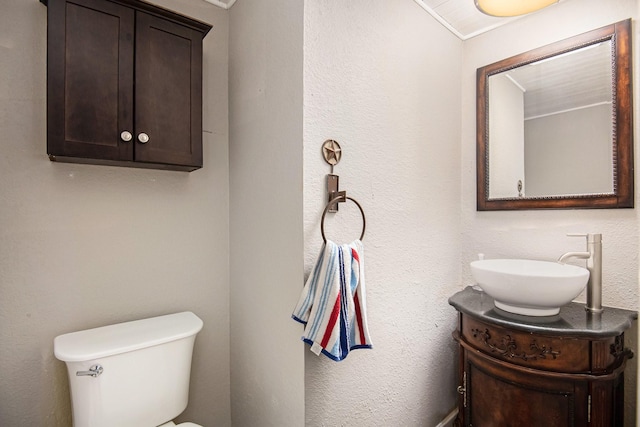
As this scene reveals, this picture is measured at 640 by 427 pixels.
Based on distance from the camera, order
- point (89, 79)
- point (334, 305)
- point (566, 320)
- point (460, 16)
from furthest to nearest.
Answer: point (460, 16), point (566, 320), point (89, 79), point (334, 305)

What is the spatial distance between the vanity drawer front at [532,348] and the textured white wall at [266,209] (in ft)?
2.61

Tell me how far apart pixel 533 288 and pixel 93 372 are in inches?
63.5

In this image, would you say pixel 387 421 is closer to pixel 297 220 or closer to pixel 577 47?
pixel 297 220

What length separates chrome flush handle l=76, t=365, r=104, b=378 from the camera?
107cm

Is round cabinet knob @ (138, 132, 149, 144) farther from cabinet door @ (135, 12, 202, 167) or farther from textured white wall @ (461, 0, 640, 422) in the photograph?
textured white wall @ (461, 0, 640, 422)

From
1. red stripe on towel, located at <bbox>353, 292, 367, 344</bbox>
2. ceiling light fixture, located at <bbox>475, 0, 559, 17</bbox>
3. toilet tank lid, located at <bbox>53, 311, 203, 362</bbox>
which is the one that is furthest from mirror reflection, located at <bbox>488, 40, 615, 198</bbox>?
toilet tank lid, located at <bbox>53, 311, 203, 362</bbox>

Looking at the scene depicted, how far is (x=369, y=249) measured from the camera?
1.35 m

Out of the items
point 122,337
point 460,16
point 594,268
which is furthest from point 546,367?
point 460,16

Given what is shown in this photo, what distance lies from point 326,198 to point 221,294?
33.5 inches

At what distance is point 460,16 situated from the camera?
5.65ft

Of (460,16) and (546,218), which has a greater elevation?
(460,16)

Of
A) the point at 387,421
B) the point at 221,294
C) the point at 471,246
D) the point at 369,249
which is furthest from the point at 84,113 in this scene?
the point at 471,246

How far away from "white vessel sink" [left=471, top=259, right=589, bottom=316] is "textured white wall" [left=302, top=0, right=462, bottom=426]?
0.36 meters

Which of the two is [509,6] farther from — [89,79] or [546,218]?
[89,79]
